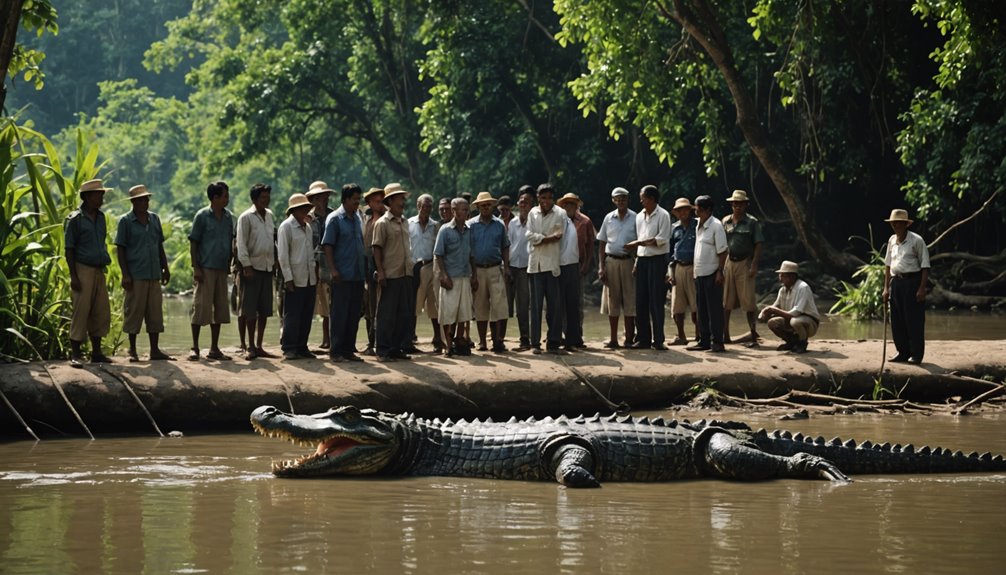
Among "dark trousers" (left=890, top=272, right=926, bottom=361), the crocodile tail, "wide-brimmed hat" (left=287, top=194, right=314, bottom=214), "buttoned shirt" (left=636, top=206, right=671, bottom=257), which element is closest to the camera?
the crocodile tail

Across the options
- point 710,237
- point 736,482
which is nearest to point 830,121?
point 710,237

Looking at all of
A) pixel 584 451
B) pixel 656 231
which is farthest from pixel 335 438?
pixel 656 231

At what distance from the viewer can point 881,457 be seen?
9.06 metres

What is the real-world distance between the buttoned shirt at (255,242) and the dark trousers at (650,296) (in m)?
3.87

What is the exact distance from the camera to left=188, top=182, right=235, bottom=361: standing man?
11.8m

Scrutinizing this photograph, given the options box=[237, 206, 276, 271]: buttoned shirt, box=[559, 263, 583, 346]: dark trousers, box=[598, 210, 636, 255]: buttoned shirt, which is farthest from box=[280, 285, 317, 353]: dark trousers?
box=[598, 210, 636, 255]: buttoned shirt

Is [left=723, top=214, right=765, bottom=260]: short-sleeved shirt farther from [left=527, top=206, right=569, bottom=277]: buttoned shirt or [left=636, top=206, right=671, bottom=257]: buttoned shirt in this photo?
[left=527, top=206, right=569, bottom=277]: buttoned shirt

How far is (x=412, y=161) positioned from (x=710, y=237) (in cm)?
2413

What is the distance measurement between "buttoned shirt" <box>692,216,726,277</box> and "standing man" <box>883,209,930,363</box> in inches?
67.1

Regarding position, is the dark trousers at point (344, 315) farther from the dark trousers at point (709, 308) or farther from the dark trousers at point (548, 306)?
the dark trousers at point (709, 308)

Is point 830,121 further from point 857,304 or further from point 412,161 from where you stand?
point 412,161

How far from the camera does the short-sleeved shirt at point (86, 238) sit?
11.0 meters

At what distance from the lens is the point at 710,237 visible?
13.2 metres

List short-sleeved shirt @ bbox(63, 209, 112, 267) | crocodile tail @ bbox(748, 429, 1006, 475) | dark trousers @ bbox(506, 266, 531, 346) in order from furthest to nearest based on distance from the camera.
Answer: dark trousers @ bbox(506, 266, 531, 346) → short-sleeved shirt @ bbox(63, 209, 112, 267) → crocodile tail @ bbox(748, 429, 1006, 475)
